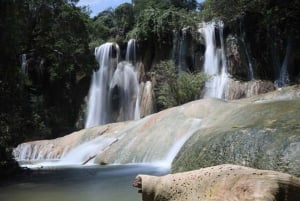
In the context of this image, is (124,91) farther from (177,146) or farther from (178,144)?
(177,146)

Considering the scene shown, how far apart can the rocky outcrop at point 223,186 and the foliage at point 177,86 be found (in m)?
26.0

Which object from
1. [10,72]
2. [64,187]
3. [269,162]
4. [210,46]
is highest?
[210,46]

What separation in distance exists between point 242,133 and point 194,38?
27056 mm

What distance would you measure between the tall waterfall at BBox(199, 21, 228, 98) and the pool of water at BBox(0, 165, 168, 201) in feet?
60.2

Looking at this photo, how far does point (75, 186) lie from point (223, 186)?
26.1ft

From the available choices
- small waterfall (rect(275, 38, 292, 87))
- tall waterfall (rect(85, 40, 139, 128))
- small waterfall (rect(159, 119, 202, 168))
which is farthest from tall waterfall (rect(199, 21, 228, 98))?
small waterfall (rect(159, 119, 202, 168))

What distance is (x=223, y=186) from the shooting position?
5895 mm

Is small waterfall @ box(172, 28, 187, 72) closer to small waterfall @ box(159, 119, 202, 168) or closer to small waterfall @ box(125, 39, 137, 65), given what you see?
small waterfall @ box(125, 39, 137, 65)

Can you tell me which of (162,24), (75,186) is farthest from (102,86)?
(75,186)

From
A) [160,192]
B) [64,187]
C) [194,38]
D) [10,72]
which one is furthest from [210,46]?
[160,192]

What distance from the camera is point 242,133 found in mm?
10562

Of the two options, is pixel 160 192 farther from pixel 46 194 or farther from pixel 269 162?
pixel 46 194

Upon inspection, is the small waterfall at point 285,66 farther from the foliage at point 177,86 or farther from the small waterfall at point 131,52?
the small waterfall at point 131,52

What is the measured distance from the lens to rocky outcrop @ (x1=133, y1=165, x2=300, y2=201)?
18.2ft
